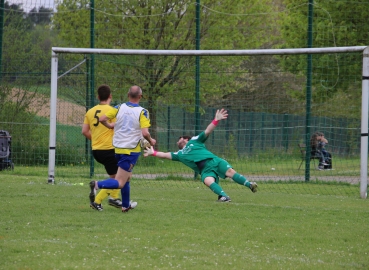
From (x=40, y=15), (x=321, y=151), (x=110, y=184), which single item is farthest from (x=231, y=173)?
(x=40, y=15)

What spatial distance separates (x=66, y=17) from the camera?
22219mm

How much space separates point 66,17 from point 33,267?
687 inches

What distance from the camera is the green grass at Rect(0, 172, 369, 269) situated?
20.4ft

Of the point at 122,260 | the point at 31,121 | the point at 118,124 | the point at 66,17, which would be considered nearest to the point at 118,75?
the point at 31,121

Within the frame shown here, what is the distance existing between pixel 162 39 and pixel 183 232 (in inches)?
532

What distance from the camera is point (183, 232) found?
7.85 metres

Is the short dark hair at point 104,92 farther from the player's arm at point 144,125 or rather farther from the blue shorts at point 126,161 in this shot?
the blue shorts at point 126,161

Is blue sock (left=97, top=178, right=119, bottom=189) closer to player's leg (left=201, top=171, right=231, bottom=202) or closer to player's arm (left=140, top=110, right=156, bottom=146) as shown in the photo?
player's arm (left=140, top=110, right=156, bottom=146)

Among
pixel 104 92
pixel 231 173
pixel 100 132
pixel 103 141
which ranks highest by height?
pixel 104 92

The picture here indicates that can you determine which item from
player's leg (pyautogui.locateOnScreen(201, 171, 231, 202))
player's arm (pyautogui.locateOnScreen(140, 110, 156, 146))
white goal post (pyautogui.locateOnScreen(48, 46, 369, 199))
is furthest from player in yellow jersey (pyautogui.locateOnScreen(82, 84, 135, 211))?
white goal post (pyautogui.locateOnScreen(48, 46, 369, 199))

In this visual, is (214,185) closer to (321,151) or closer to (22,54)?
(321,151)

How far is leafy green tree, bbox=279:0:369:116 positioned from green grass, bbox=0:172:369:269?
6097 millimetres

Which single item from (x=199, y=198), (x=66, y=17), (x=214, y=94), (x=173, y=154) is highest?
(x=66, y=17)

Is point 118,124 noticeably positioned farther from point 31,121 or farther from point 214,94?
point 214,94
